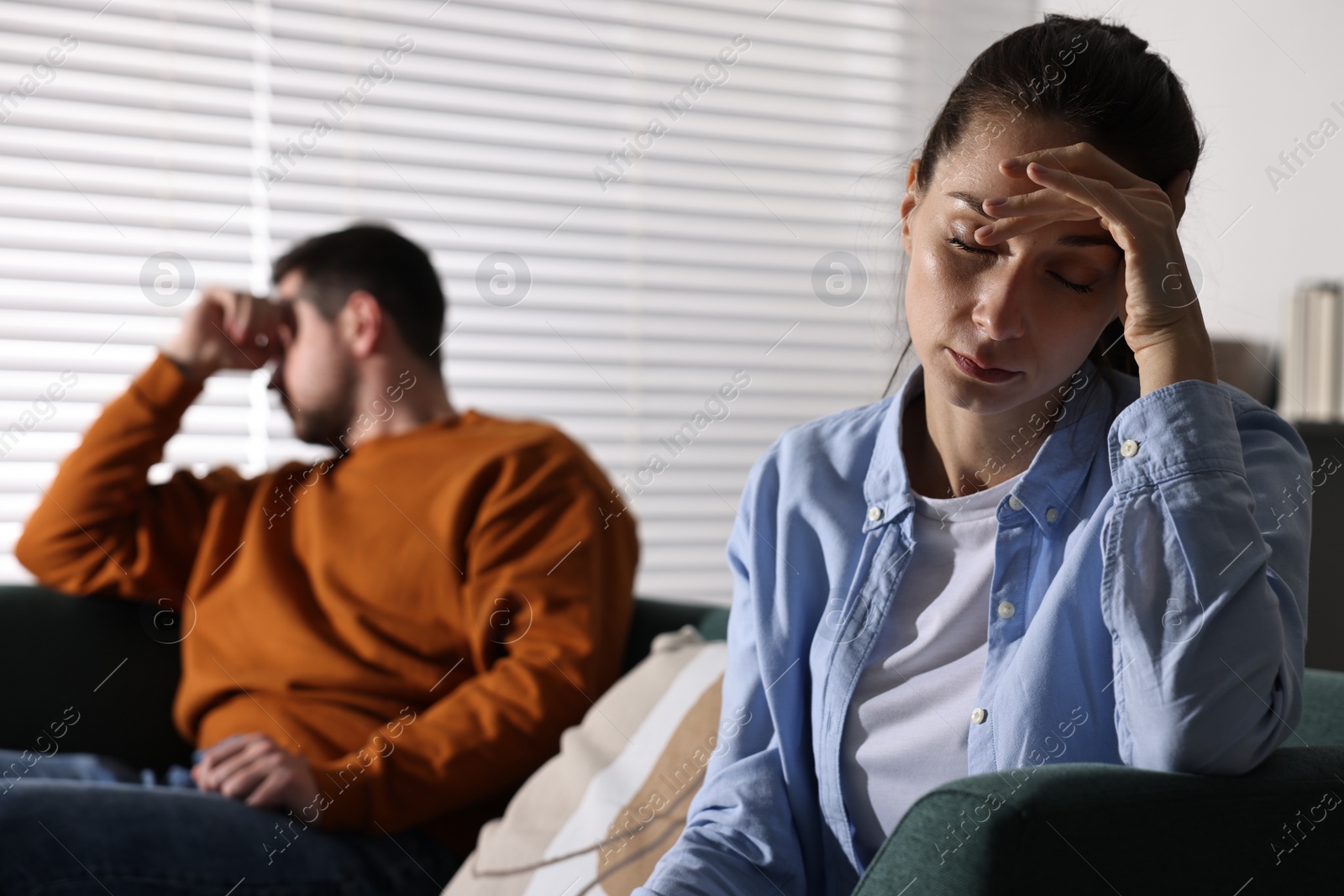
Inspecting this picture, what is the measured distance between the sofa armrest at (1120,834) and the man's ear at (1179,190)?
417mm

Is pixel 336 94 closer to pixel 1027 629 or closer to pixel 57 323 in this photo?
pixel 57 323

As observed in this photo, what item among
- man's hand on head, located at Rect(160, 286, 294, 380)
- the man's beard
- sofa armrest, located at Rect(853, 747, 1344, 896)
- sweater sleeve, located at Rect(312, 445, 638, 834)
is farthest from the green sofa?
man's hand on head, located at Rect(160, 286, 294, 380)

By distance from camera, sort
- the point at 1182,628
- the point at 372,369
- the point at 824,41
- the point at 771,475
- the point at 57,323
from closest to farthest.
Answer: the point at 1182,628 < the point at 771,475 < the point at 372,369 < the point at 57,323 < the point at 824,41

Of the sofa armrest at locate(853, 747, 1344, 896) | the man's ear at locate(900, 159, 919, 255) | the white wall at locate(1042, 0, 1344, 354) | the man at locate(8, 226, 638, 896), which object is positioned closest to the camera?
the sofa armrest at locate(853, 747, 1344, 896)

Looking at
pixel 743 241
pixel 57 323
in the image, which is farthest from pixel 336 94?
pixel 743 241

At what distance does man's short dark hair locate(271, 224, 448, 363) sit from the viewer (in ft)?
5.96

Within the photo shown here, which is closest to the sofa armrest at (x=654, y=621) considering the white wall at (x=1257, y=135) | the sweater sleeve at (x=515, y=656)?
the sweater sleeve at (x=515, y=656)

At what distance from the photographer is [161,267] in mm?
2195

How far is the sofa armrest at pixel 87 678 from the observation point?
1628 mm

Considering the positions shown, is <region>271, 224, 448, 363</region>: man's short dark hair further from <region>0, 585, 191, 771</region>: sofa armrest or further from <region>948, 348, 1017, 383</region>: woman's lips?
<region>948, 348, 1017, 383</region>: woman's lips

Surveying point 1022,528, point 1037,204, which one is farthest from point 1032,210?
point 1022,528

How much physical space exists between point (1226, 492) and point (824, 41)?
7.24 ft

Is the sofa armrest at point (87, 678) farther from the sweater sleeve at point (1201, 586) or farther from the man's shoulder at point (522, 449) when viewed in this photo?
the sweater sleeve at point (1201, 586)

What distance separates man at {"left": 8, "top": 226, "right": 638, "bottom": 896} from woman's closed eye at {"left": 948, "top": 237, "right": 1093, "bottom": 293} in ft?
2.52
